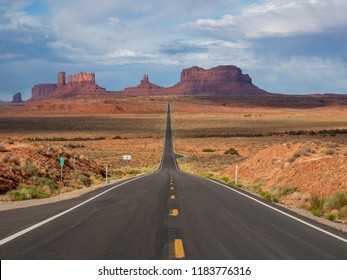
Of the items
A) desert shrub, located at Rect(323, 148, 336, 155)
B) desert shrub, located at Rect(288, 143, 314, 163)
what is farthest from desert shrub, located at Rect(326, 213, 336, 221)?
desert shrub, located at Rect(288, 143, 314, 163)

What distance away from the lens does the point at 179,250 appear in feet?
26.4

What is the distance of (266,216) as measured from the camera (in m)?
12.8

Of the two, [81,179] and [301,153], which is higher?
[301,153]

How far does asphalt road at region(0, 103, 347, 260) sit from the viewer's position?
26.0 ft

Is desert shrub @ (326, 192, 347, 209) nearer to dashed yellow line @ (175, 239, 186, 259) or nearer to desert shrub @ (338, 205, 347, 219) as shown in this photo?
desert shrub @ (338, 205, 347, 219)

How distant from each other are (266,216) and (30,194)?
1012cm

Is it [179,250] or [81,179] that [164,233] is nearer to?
[179,250]

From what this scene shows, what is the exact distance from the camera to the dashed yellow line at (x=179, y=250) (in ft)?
24.9

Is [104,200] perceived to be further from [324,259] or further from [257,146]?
[257,146]

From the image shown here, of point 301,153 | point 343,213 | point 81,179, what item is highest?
point 301,153

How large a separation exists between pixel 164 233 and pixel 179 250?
1.70 meters

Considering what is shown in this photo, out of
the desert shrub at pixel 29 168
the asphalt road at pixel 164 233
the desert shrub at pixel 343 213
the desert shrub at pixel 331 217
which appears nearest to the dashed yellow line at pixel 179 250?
the asphalt road at pixel 164 233

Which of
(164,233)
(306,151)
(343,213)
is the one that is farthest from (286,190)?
(164,233)

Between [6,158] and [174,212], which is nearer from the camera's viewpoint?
[174,212]
